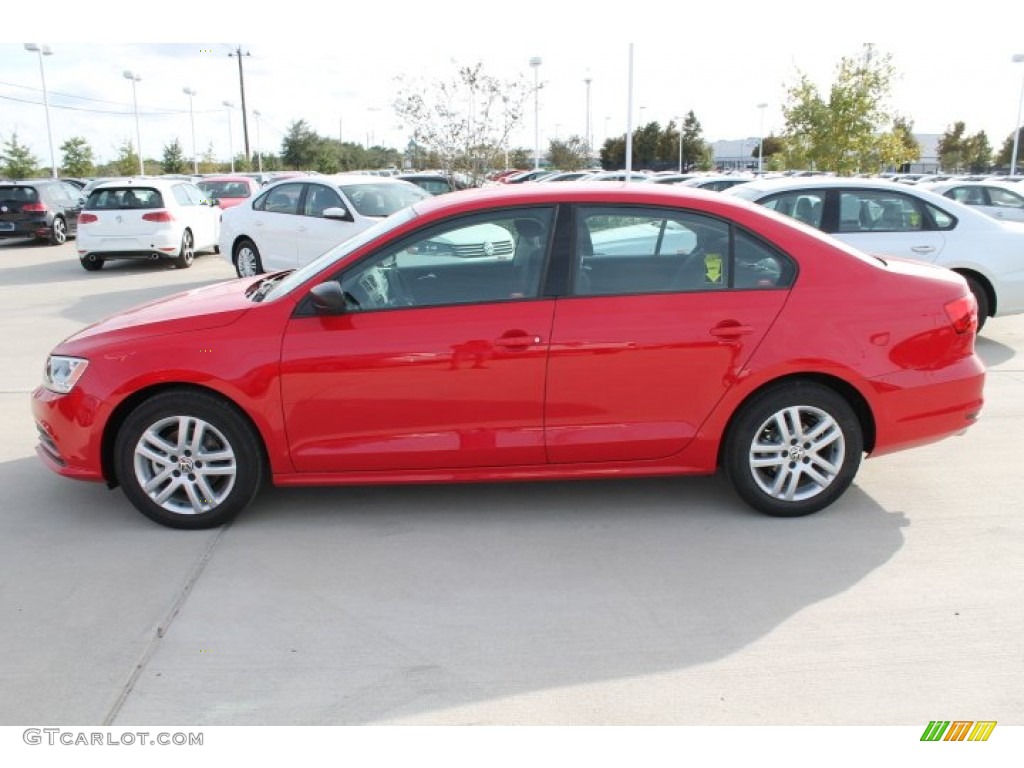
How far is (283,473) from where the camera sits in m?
4.37

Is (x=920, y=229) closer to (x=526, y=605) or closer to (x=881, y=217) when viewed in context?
(x=881, y=217)

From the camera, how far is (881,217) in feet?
27.0

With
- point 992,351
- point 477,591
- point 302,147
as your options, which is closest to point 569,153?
point 302,147

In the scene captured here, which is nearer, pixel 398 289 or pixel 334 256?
pixel 398 289

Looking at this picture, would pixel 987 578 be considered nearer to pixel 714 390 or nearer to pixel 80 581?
pixel 714 390

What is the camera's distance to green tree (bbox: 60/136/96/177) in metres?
49.9

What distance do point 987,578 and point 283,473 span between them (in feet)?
10.8

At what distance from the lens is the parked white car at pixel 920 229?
8.08 metres

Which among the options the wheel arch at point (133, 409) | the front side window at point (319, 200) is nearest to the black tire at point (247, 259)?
the front side window at point (319, 200)

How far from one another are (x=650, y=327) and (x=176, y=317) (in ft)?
7.82

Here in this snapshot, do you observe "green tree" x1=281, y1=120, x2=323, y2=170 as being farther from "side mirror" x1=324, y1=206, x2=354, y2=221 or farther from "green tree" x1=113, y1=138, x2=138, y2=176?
"side mirror" x1=324, y1=206, x2=354, y2=221

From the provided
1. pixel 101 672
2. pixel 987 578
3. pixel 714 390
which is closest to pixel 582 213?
pixel 714 390

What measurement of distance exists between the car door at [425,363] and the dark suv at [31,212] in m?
18.7

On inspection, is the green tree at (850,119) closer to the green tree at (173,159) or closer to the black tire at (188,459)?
the black tire at (188,459)
